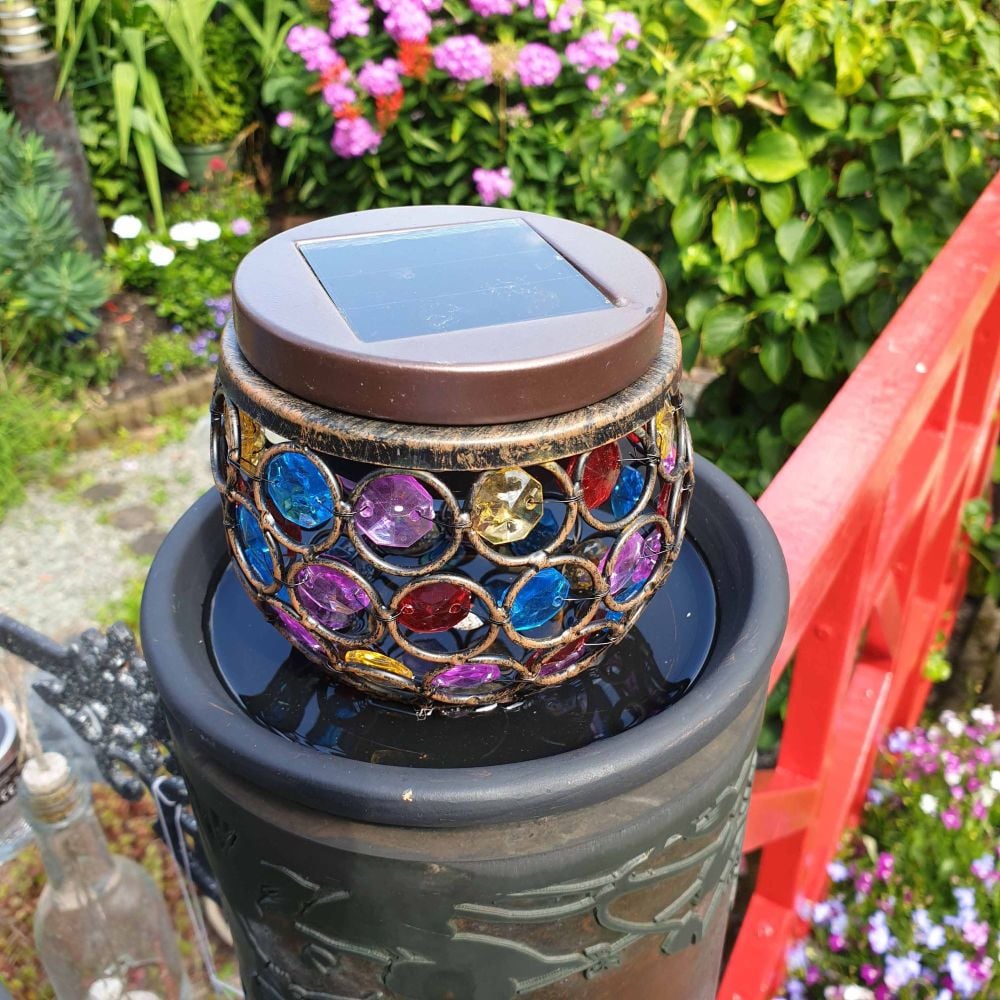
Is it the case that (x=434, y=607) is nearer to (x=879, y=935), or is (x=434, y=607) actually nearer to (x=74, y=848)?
(x=74, y=848)

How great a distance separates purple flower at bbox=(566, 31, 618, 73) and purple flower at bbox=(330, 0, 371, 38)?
829 millimetres

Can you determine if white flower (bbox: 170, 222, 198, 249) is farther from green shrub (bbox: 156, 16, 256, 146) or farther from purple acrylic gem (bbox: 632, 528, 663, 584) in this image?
purple acrylic gem (bbox: 632, 528, 663, 584)

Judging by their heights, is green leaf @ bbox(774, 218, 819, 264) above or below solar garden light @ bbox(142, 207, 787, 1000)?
below

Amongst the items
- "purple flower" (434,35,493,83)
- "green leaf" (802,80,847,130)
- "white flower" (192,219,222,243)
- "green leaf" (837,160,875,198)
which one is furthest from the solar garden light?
"white flower" (192,219,222,243)

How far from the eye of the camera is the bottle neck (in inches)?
49.9

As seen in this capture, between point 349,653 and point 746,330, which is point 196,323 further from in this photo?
point 349,653

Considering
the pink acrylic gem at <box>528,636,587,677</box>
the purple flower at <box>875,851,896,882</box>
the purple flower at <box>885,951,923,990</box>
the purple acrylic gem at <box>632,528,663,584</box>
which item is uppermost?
the purple acrylic gem at <box>632,528,663,584</box>

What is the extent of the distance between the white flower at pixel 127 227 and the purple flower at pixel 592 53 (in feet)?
6.41

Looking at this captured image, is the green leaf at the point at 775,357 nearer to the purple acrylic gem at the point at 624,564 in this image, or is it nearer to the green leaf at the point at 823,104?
the green leaf at the point at 823,104

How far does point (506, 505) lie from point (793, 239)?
159cm

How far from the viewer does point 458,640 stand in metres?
0.73

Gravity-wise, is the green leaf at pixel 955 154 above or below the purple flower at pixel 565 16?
above

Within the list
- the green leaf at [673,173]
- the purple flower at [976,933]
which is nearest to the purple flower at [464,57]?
the green leaf at [673,173]

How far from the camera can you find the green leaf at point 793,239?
1987mm
